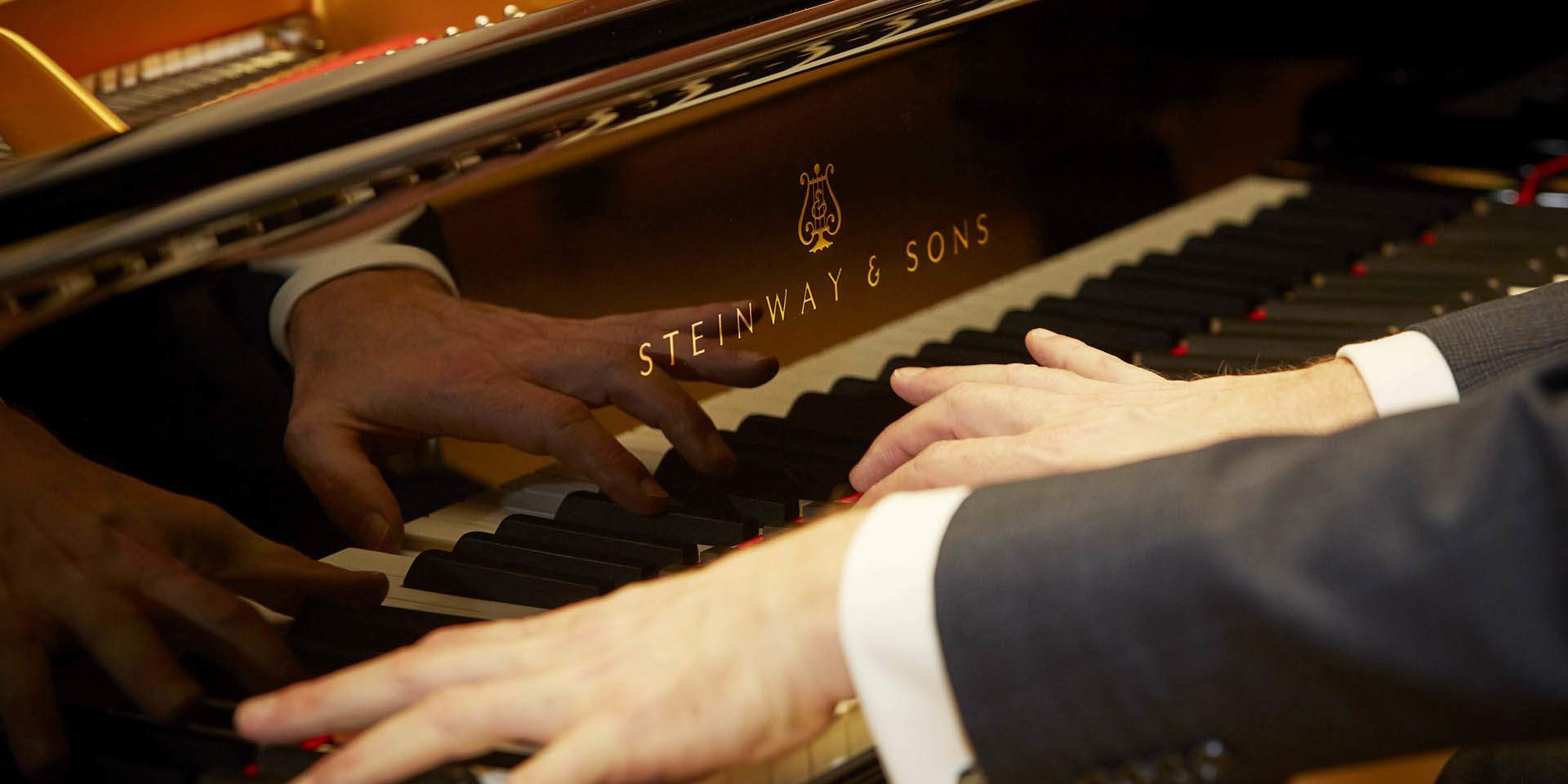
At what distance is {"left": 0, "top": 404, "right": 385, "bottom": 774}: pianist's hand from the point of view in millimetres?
818

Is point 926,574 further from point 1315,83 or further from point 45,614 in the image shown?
point 1315,83

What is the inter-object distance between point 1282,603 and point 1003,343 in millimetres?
680

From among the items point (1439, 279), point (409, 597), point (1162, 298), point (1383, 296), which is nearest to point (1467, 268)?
point (1439, 279)

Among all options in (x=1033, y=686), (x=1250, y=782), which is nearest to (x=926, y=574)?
(x=1033, y=686)

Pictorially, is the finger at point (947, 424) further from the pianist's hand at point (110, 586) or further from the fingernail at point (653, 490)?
the pianist's hand at point (110, 586)

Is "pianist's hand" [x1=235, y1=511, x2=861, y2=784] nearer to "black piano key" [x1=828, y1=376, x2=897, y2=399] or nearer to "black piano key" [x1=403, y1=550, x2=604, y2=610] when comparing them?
"black piano key" [x1=403, y1=550, x2=604, y2=610]

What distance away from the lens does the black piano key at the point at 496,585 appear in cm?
99

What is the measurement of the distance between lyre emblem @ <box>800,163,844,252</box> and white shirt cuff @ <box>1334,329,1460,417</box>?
18.2 inches

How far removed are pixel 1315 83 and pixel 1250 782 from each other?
1263mm

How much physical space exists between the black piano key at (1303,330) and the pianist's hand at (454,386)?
700mm

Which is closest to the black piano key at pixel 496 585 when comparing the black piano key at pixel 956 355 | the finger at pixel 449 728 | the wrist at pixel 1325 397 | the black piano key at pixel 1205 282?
the finger at pixel 449 728

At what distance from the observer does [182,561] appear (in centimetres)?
86

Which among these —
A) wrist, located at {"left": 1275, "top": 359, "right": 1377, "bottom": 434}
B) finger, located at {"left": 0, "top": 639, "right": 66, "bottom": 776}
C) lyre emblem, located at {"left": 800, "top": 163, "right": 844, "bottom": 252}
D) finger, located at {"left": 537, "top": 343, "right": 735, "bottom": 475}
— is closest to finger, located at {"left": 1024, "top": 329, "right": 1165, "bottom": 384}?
wrist, located at {"left": 1275, "top": 359, "right": 1377, "bottom": 434}

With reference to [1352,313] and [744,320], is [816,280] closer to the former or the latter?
[744,320]
